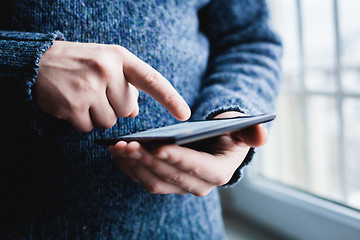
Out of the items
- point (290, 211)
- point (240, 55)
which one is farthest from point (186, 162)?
point (290, 211)

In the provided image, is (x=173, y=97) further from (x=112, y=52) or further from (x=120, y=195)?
(x=120, y=195)

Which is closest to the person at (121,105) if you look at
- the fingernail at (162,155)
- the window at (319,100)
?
the fingernail at (162,155)

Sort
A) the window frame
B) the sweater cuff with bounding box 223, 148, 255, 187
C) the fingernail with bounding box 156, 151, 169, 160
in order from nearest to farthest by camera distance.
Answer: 1. the fingernail with bounding box 156, 151, 169, 160
2. the sweater cuff with bounding box 223, 148, 255, 187
3. the window frame

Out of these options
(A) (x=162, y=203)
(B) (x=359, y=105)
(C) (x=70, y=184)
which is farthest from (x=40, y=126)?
(B) (x=359, y=105)

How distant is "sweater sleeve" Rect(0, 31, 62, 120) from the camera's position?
0.35 metres

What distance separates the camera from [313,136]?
3.19 feet

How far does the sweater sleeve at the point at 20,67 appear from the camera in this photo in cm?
35

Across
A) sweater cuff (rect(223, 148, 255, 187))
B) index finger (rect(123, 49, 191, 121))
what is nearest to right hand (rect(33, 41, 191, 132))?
index finger (rect(123, 49, 191, 121))

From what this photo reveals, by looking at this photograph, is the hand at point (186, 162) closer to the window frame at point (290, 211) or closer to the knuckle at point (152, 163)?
the knuckle at point (152, 163)

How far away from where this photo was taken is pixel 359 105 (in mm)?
715

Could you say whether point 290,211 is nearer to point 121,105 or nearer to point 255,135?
Result: point 255,135

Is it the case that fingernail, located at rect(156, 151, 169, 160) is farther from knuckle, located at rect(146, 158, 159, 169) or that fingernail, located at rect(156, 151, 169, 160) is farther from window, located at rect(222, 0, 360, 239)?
window, located at rect(222, 0, 360, 239)

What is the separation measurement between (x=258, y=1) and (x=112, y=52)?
1.24 ft

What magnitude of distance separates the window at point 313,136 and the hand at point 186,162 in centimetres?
41
